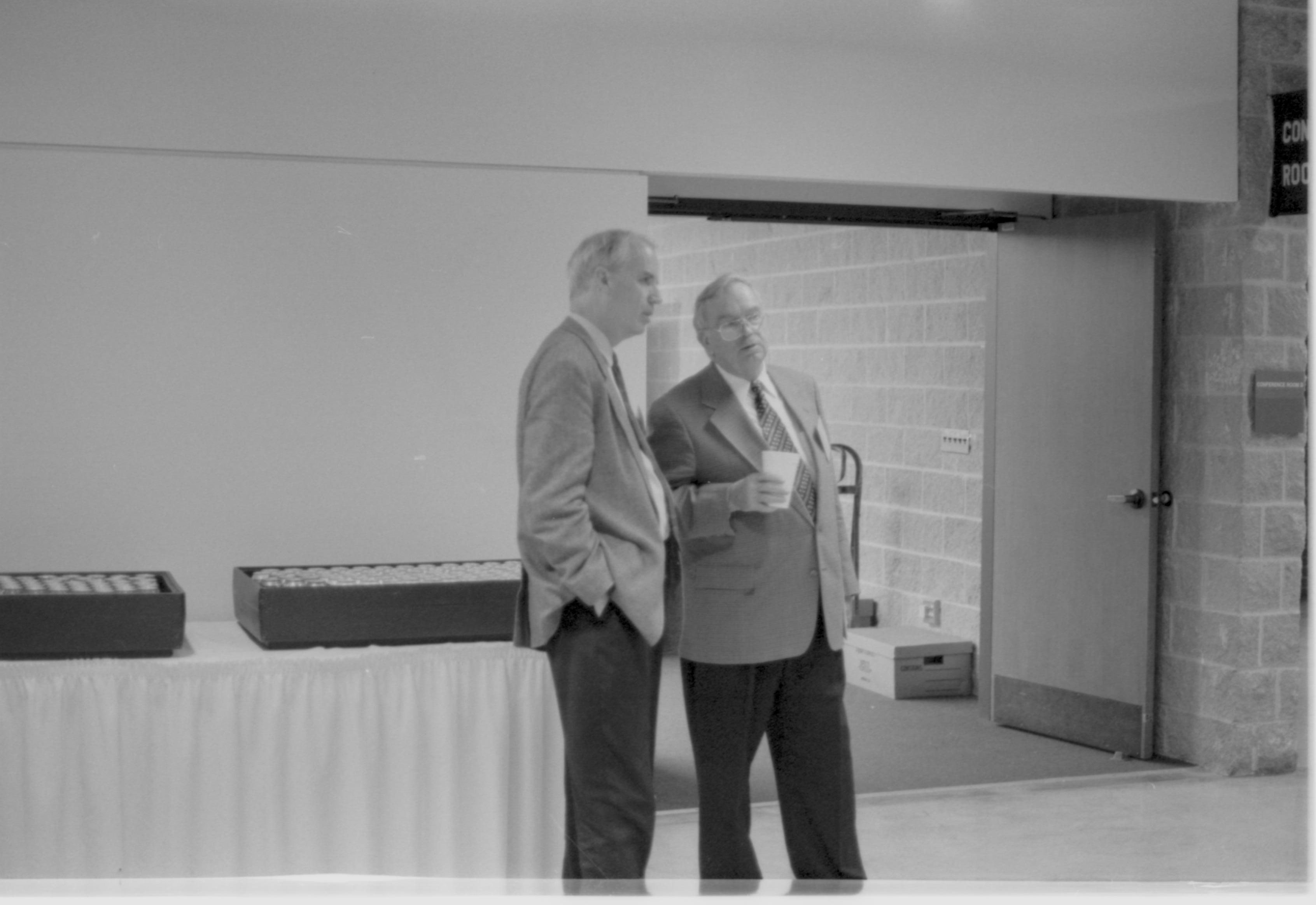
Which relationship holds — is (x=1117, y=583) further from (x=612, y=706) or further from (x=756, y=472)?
(x=612, y=706)

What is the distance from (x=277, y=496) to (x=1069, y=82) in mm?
2276

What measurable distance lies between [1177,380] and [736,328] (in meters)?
2.28

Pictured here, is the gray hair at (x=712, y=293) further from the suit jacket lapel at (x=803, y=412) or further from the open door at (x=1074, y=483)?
the open door at (x=1074, y=483)

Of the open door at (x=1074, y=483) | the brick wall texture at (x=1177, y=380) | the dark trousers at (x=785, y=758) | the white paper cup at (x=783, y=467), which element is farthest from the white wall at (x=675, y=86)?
the dark trousers at (x=785, y=758)

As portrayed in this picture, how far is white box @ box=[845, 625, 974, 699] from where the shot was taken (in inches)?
198

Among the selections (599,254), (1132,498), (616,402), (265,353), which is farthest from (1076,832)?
(265,353)

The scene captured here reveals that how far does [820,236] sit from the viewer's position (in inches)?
201

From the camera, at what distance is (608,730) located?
248cm

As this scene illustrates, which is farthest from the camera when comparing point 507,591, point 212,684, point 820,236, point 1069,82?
point 820,236

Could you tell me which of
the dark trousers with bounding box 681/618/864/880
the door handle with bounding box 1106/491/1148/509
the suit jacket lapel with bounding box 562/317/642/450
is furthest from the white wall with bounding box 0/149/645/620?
the door handle with bounding box 1106/491/1148/509

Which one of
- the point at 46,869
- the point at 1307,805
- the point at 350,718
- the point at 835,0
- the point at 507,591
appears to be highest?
the point at 835,0

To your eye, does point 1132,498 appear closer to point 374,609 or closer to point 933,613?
point 933,613

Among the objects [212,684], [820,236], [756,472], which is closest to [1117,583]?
[820,236]

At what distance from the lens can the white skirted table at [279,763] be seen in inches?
102
